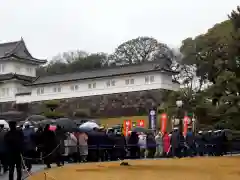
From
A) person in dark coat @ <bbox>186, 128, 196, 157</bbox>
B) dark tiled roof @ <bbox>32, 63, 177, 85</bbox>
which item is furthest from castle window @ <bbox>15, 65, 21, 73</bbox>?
person in dark coat @ <bbox>186, 128, 196, 157</bbox>

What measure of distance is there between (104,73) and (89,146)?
37509 mm

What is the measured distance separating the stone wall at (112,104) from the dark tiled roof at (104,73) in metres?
2.39

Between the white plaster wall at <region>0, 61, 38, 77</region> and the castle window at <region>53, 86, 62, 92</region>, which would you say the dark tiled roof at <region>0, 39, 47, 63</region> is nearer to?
Answer: the white plaster wall at <region>0, 61, 38, 77</region>

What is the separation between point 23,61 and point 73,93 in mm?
12958

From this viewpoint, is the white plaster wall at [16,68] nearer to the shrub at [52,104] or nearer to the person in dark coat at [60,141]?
the shrub at [52,104]

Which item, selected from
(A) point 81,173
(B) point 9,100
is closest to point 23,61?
(B) point 9,100

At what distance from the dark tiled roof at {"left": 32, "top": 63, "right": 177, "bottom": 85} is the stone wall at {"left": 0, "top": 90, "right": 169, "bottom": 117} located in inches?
94.0

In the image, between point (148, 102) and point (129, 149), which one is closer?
point (129, 149)

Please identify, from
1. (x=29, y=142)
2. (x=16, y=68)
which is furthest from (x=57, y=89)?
(x=29, y=142)

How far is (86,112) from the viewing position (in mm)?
55688

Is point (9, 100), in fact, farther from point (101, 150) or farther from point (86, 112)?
point (101, 150)

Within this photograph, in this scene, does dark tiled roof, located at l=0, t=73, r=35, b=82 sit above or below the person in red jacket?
above

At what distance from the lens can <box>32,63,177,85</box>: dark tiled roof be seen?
55250 mm

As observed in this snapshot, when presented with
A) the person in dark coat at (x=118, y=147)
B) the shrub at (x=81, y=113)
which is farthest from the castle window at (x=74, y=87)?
the person in dark coat at (x=118, y=147)
